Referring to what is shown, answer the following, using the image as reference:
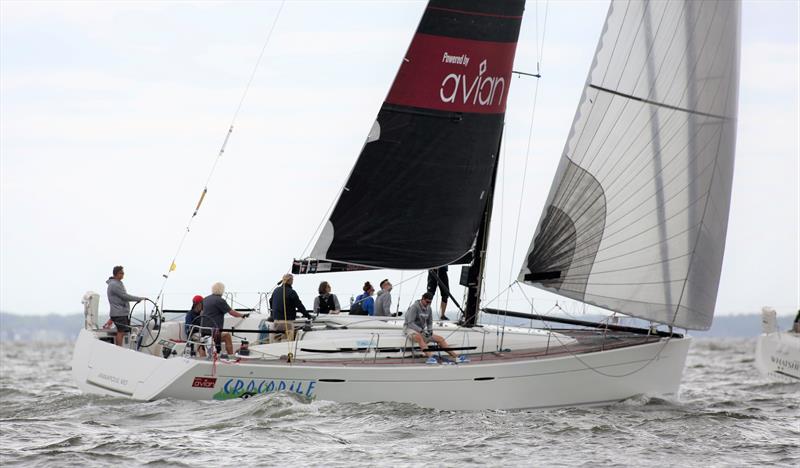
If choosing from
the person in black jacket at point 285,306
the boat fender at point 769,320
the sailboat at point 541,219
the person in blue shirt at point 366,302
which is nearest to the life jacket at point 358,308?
the person in blue shirt at point 366,302

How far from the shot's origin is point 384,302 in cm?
1792

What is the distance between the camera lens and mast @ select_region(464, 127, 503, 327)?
1684cm

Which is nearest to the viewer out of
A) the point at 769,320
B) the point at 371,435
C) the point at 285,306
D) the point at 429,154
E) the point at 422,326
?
the point at 371,435

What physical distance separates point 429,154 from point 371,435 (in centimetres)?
509

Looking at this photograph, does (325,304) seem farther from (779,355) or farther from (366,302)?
(779,355)

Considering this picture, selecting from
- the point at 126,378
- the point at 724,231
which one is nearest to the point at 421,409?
the point at 126,378

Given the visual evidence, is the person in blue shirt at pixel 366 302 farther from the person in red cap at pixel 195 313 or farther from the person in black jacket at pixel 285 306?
the person in red cap at pixel 195 313

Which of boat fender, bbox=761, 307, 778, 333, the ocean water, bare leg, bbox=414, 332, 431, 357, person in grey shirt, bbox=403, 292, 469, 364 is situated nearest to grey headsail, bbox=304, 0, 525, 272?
person in grey shirt, bbox=403, 292, 469, 364

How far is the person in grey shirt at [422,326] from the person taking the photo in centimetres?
1513

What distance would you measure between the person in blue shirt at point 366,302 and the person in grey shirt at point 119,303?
358 cm

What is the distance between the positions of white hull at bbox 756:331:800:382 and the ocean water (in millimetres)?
8909

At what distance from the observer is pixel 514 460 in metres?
11.8

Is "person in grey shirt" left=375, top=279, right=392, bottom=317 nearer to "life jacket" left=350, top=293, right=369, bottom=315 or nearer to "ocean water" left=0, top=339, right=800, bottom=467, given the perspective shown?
"life jacket" left=350, top=293, right=369, bottom=315

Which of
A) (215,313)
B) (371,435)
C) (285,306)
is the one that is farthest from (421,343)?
(215,313)
